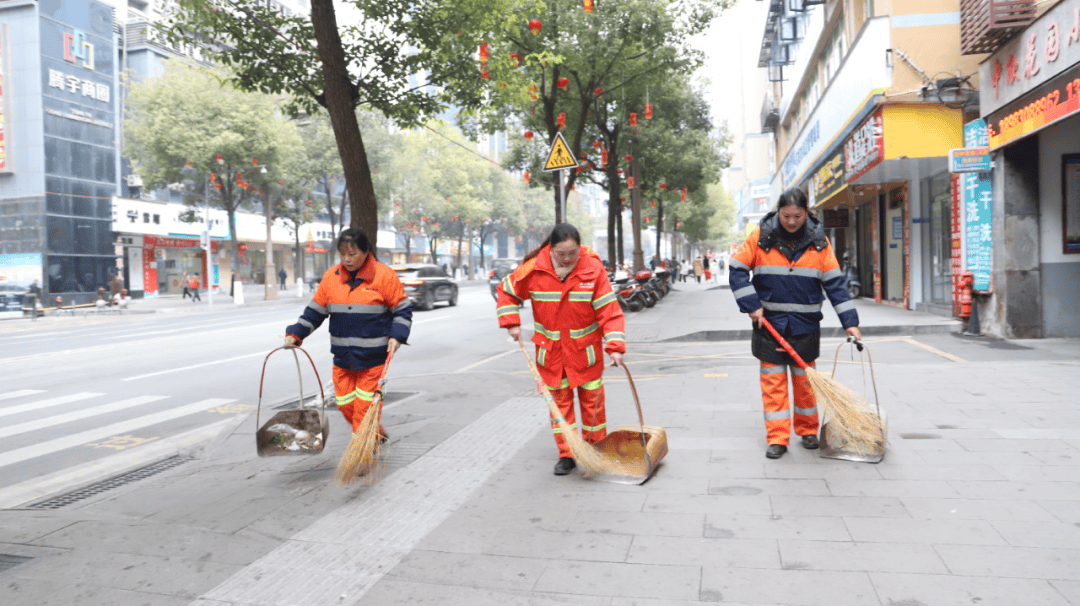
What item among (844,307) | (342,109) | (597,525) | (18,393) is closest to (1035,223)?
(844,307)

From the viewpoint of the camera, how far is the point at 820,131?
19859 mm

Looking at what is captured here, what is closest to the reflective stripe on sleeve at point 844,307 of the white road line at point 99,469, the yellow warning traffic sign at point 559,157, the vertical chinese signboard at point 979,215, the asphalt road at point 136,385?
the white road line at point 99,469

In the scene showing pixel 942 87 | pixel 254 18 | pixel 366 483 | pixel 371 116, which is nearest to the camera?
pixel 366 483

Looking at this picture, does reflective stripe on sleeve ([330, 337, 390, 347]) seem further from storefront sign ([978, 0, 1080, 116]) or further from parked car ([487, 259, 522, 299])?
parked car ([487, 259, 522, 299])

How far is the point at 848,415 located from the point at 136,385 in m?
8.44

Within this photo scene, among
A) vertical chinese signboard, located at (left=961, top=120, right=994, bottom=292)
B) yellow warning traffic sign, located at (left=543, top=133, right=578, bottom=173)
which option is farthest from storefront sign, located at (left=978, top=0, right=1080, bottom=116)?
yellow warning traffic sign, located at (left=543, top=133, right=578, bottom=173)

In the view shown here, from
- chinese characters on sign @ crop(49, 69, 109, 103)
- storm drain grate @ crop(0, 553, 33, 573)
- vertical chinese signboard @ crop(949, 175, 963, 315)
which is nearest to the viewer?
storm drain grate @ crop(0, 553, 33, 573)

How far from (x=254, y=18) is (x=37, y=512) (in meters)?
5.27

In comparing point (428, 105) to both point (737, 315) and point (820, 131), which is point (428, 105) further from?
point (820, 131)

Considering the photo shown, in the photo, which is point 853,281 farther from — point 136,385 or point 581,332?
point 581,332

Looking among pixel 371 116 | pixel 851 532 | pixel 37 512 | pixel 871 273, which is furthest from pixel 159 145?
pixel 851 532

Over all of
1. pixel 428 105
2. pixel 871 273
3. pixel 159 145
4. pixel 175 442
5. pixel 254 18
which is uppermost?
pixel 159 145

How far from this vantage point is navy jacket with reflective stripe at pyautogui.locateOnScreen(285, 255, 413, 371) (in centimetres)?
478

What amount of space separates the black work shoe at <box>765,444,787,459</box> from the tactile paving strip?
68.2 inches
